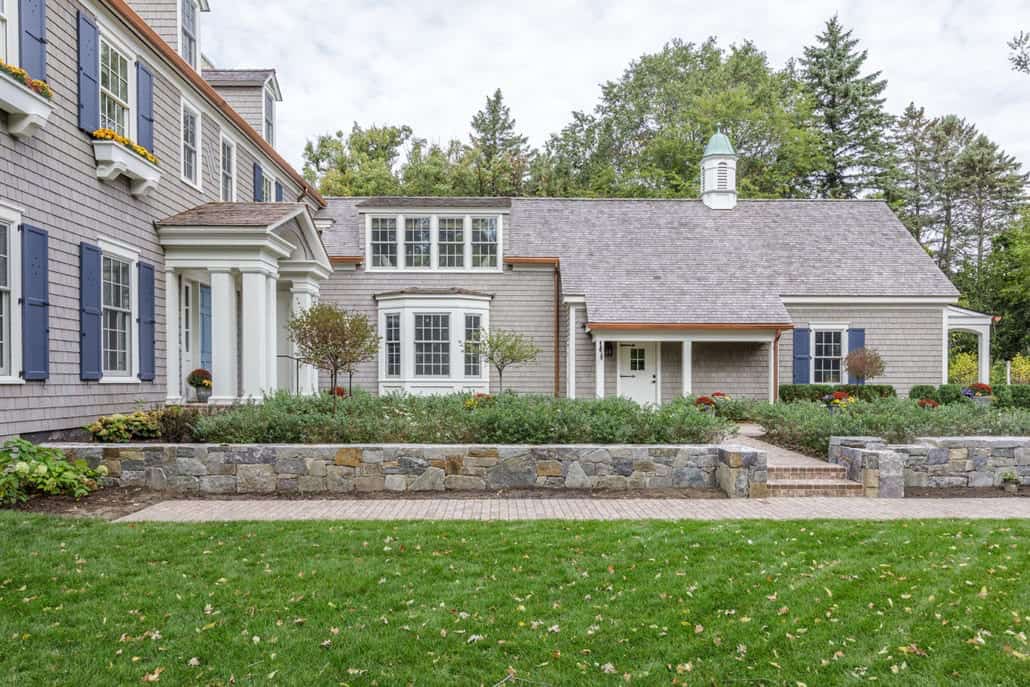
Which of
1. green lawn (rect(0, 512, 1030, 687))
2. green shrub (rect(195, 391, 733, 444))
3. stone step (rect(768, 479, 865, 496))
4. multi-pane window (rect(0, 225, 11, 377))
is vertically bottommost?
stone step (rect(768, 479, 865, 496))

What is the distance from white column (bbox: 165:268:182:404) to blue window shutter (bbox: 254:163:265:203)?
4285 millimetres

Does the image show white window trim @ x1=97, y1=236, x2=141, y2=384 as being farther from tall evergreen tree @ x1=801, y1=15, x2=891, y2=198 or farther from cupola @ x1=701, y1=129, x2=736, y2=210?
tall evergreen tree @ x1=801, y1=15, x2=891, y2=198

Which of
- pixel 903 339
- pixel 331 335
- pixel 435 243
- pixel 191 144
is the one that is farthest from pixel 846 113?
pixel 331 335

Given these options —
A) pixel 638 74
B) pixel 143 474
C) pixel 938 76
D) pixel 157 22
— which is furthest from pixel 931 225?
pixel 143 474

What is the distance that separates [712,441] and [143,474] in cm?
681

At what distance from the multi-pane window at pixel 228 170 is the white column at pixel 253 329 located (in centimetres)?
323

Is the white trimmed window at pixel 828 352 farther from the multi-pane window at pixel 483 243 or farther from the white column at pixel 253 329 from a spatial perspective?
the white column at pixel 253 329

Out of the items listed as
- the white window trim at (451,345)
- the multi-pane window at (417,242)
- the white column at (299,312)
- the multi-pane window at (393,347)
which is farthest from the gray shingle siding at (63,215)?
the multi-pane window at (417,242)

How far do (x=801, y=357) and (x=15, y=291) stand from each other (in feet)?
50.9

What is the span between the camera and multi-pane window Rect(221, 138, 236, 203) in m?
13.2

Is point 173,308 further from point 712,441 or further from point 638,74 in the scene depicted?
point 638,74

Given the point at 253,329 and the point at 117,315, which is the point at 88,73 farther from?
the point at 253,329

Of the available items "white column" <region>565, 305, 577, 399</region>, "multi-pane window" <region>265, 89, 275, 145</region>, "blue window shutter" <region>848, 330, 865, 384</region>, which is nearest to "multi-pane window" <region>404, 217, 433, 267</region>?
"multi-pane window" <region>265, 89, 275, 145</region>

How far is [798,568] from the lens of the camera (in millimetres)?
4793
